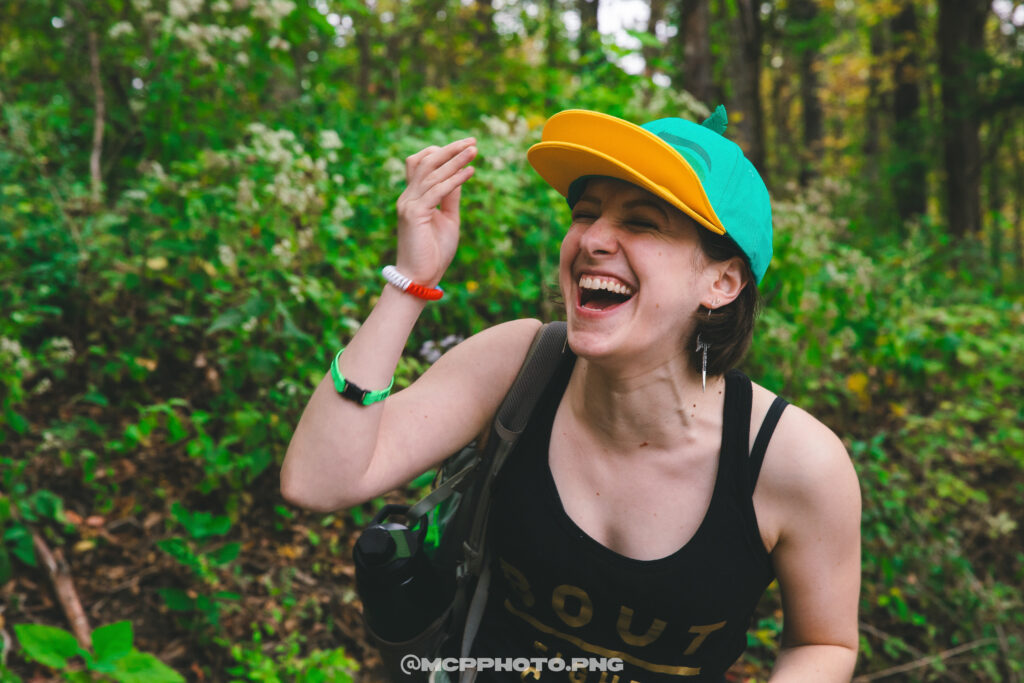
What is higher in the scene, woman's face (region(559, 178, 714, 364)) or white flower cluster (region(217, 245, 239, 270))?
white flower cluster (region(217, 245, 239, 270))

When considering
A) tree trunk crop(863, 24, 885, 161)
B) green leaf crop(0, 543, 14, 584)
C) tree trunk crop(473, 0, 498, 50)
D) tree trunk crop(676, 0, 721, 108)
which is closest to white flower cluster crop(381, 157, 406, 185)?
green leaf crop(0, 543, 14, 584)

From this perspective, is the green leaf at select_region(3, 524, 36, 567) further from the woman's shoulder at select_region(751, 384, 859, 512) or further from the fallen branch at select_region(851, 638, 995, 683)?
the fallen branch at select_region(851, 638, 995, 683)

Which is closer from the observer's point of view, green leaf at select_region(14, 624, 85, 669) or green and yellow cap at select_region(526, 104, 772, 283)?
green and yellow cap at select_region(526, 104, 772, 283)

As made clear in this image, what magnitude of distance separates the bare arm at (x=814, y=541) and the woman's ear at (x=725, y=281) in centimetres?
32

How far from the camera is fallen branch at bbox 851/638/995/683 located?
2.96m

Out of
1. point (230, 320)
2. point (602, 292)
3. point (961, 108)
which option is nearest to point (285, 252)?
point (230, 320)

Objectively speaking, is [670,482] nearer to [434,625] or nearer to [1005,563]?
[434,625]

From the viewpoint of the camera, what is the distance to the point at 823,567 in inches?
66.2

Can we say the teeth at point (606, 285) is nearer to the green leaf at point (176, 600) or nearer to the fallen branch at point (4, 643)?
the green leaf at point (176, 600)

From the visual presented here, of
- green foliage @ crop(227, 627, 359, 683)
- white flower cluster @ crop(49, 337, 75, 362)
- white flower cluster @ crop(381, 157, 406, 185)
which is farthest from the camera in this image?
Answer: white flower cluster @ crop(381, 157, 406, 185)

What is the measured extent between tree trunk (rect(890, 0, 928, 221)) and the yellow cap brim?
979 centimetres

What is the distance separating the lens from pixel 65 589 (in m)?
2.71

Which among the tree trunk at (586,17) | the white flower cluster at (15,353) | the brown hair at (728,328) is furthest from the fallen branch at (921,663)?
the tree trunk at (586,17)

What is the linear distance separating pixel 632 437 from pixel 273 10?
3.32 meters
